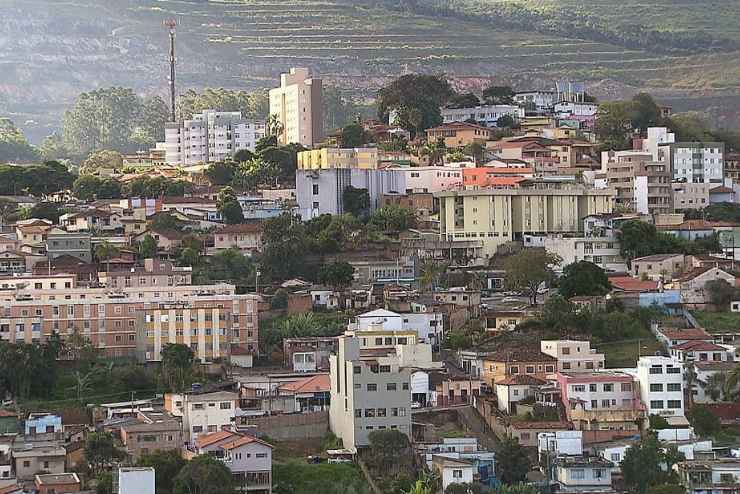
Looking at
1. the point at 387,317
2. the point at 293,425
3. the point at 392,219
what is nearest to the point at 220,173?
the point at 392,219

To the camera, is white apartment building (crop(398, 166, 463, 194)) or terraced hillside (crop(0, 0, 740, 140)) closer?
white apartment building (crop(398, 166, 463, 194))

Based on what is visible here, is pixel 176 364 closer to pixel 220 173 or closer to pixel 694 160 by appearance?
pixel 220 173

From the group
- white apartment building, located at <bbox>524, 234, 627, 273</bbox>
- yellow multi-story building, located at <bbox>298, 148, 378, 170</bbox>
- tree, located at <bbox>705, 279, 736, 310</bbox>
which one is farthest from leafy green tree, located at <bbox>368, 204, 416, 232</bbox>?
tree, located at <bbox>705, 279, 736, 310</bbox>

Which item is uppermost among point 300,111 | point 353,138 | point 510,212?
point 300,111

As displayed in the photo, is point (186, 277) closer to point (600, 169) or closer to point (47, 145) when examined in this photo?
point (600, 169)

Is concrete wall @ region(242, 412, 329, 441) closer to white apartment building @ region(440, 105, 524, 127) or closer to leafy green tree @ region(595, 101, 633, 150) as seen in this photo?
leafy green tree @ region(595, 101, 633, 150)

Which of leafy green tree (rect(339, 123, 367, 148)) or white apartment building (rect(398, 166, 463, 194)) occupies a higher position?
leafy green tree (rect(339, 123, 367, 148))

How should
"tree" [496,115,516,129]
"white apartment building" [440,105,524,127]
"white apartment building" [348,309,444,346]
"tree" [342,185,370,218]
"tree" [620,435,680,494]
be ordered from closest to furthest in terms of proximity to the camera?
"tree" [620,435,680,494] → "white apartment building" [348,309,444,346] → "tree" [342,185,370,218] → "tree" [496,115,516,129] → "white apartment building" [440,105,524,127]
